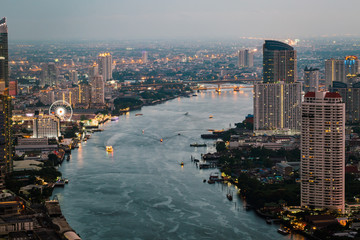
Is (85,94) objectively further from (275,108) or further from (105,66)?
(105,66)

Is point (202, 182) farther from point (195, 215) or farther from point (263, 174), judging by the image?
point (195, 215)

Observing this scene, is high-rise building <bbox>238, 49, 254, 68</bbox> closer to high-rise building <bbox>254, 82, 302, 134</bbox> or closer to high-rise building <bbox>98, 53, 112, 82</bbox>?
high-rise building <bbox>98, 53, 112, 82</bbox>

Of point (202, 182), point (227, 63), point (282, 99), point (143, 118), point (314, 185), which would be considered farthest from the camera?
point (227, 63)

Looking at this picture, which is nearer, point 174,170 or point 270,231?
point 270,231

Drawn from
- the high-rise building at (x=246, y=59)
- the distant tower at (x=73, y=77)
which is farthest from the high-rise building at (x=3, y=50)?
the high-rise building at (x=246, y=59)

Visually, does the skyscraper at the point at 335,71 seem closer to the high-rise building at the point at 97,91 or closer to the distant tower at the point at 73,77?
the high-rise building at the point at 97,91

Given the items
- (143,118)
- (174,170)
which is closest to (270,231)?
(174,170)

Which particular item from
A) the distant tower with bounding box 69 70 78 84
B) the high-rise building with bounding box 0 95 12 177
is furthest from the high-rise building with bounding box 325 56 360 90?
the high-rise building with bounding box 0 95 12 177
